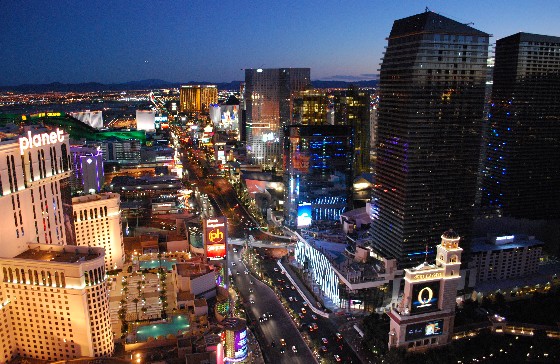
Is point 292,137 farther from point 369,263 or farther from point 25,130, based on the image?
point 25,130

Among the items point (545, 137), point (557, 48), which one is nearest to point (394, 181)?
point (545, 137)

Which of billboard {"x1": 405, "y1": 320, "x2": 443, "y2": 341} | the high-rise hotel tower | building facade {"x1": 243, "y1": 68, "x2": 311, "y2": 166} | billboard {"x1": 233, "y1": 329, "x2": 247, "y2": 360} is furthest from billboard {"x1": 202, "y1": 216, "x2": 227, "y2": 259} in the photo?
building facade {"x1": 243, "y1": 68, "x2": 311, "y2": 166}

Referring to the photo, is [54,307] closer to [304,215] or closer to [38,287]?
[38,287]

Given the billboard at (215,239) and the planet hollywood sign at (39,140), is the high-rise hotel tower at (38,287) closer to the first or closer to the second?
the planet hollywood sign at (39,140)

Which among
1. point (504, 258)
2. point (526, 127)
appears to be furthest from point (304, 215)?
point (526, 127)

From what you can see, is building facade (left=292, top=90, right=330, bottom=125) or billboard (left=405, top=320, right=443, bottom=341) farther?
building facade (left=292, top=90, right=330, bottom=125)

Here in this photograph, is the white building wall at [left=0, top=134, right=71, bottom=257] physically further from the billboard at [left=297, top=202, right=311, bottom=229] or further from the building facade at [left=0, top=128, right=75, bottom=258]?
the billboard at [left=297, top=202, right=311, bottom=229]

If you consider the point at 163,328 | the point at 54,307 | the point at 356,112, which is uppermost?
the point at 356,112
